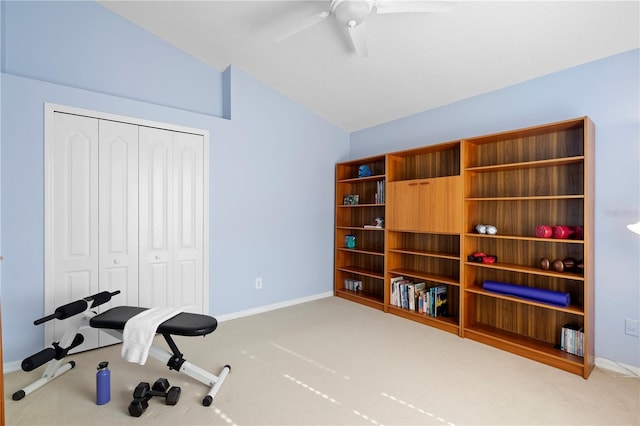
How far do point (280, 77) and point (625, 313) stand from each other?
3795 millimetres

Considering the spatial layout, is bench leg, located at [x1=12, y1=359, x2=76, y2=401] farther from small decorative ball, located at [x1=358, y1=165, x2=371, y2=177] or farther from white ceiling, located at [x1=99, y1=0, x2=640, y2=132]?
small decorative ball, located at [x1=358, y1=165, x2=371, y2=177]

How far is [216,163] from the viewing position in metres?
3.37

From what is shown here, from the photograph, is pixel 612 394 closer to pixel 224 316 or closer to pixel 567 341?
pixel 567 341

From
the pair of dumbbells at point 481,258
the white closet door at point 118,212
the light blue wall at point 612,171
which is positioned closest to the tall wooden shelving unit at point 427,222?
the pair of dumbbells at point 481,258

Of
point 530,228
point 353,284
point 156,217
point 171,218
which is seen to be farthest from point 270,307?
point 530,228

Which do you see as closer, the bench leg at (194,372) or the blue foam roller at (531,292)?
the bench leg at (194,372)

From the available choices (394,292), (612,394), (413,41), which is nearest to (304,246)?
(394,292)

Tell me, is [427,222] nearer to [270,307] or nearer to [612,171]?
[612,171]

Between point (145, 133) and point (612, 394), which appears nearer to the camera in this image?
point (612, 394)

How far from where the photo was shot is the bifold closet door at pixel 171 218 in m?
2.96

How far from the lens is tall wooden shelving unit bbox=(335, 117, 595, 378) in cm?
246

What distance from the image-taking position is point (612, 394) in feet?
6.80

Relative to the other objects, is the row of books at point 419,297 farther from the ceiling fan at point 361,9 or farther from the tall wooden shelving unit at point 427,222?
→ the ceiling fan at point 361,9

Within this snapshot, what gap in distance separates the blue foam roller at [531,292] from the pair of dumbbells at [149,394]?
8.75 ft
